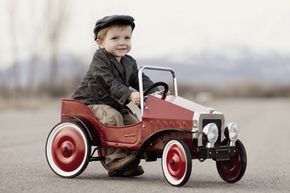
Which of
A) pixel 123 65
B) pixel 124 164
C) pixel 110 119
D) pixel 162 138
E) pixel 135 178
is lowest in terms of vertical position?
pixel 135 178

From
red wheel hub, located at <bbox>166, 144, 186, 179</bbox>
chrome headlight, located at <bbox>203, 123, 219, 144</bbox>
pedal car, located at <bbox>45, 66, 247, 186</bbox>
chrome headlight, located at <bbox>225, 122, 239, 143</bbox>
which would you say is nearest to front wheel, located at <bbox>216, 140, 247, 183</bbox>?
pedal car, located at <bbox>45, 66, 247, 186</bbox>

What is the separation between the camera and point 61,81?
33500 millimetres

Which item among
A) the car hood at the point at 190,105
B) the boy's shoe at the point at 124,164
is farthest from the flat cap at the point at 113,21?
the boy's shoe at the point at 124,164

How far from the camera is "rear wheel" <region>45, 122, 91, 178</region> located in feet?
20.2

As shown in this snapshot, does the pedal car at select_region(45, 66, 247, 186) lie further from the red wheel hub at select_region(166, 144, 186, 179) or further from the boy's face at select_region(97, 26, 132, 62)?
the boy's face at select_region(97, 26, 132, 62)

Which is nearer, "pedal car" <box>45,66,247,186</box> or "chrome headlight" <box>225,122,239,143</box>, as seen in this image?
"pedal car" <box>45,66,247,186</box>

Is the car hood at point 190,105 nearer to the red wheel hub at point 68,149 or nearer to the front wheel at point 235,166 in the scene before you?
the front wheel at point 235,166

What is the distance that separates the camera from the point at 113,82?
613 centimetres

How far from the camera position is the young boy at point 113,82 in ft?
20.4

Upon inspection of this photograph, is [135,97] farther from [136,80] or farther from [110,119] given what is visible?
[136,80]

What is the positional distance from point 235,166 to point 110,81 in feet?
4.23

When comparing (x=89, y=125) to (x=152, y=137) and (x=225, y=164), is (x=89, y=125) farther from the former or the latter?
(x=225, y=164)

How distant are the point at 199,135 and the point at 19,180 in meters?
1.55

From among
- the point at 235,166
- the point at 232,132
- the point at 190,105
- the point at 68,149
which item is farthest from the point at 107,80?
the point at 235,166
